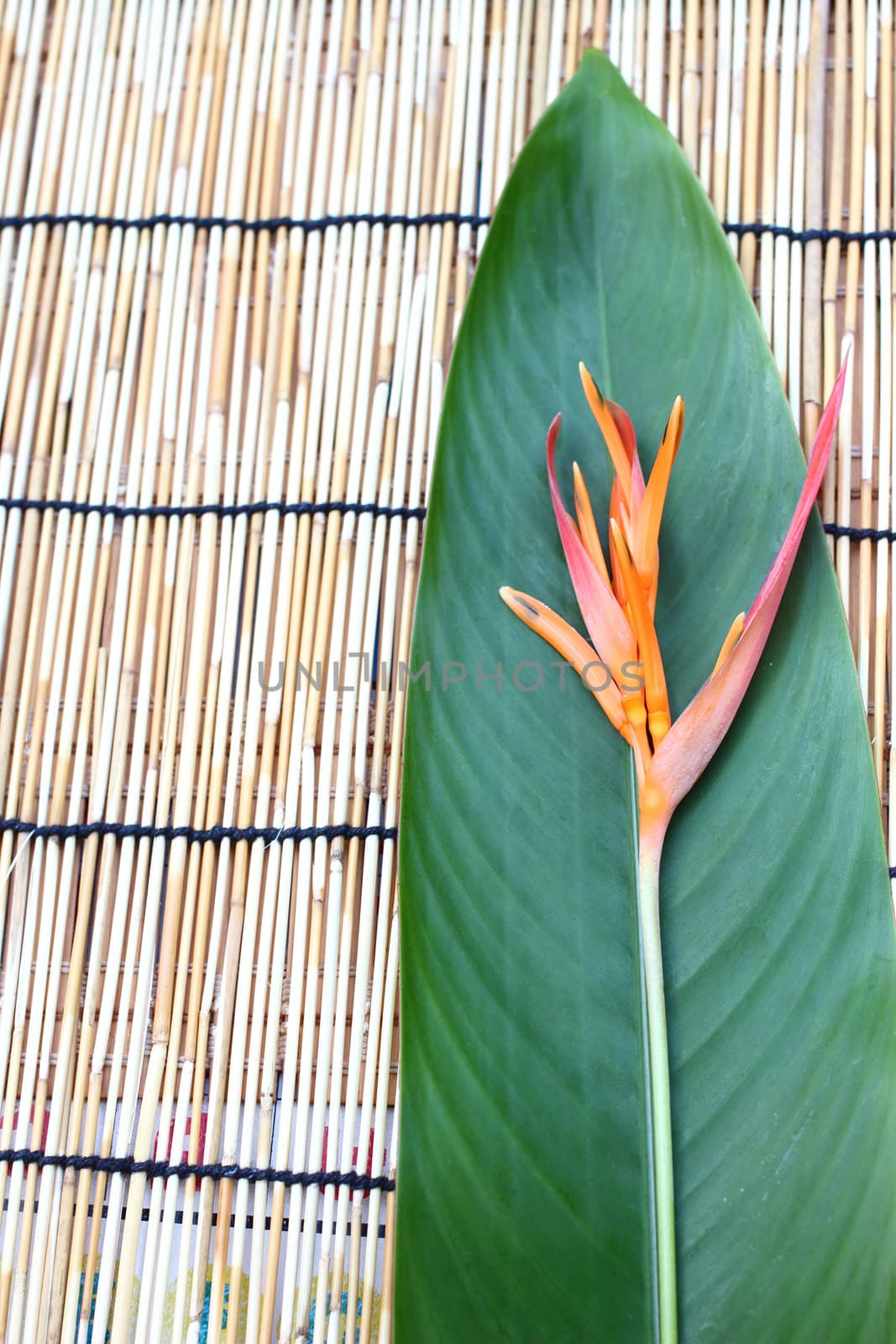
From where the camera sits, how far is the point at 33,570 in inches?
25.0

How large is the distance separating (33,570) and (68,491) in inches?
2.2

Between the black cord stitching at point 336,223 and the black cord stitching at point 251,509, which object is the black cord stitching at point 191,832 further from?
the black cord stitching at point 336,223

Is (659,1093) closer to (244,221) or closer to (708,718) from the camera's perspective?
(708,718)

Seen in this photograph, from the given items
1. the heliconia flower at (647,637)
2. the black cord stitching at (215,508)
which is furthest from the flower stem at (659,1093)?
the black cord stitching at (215,508)

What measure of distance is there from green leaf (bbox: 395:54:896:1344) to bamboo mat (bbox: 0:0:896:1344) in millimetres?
61

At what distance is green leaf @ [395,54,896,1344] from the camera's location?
0.47m

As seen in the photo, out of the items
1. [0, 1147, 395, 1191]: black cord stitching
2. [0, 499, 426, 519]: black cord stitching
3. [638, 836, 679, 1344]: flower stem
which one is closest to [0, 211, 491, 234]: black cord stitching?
[0, 499, 426, 519]: black cord stitching

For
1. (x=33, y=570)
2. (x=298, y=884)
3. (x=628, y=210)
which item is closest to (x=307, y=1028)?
(x=298, y=884)

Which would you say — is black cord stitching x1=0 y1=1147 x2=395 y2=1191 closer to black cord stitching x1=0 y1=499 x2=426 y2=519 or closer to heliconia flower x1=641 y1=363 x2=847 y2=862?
heliconia flower x1=641 y1=363 x2=847 y2=862

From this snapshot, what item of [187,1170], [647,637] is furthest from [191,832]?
[647,637]

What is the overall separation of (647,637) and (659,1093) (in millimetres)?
225

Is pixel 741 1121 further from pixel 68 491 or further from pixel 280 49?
pixel 280 49

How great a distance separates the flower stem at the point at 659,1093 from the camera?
1.48 ft

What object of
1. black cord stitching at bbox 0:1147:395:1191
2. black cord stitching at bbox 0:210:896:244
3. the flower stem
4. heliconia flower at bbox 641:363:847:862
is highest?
black cord stitching at bbox 0:210:896:244
